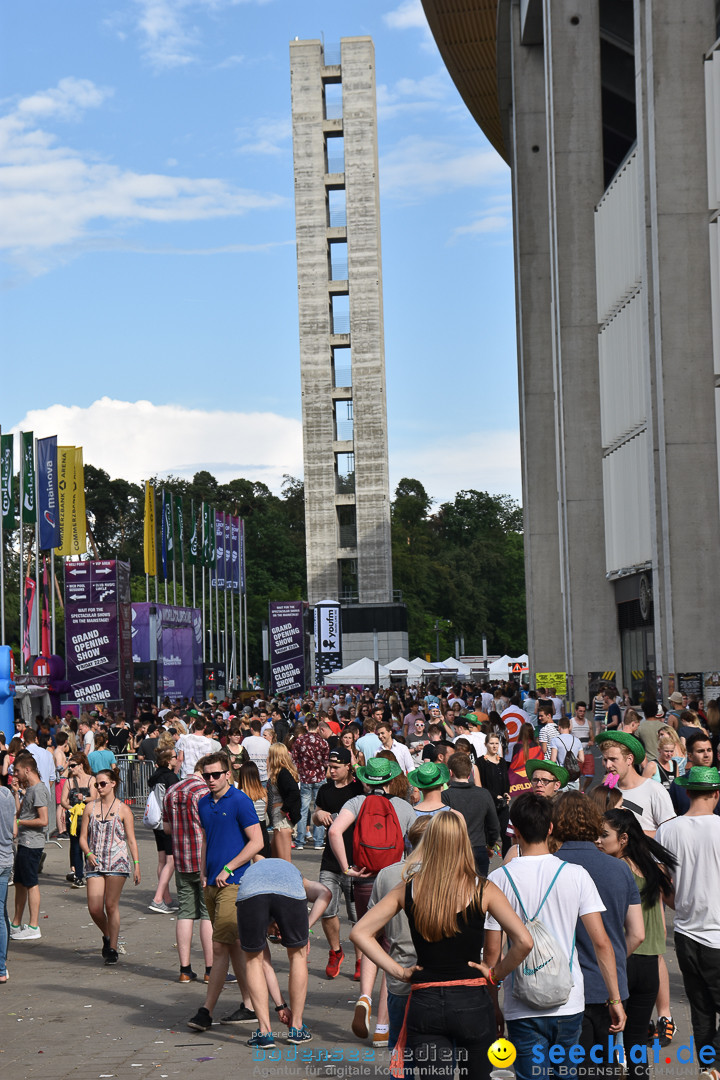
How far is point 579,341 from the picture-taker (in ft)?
115

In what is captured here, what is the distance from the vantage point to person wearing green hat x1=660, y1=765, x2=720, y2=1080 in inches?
266

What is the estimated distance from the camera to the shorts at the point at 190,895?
10.5m

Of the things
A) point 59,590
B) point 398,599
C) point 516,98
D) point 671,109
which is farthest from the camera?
point 59,590

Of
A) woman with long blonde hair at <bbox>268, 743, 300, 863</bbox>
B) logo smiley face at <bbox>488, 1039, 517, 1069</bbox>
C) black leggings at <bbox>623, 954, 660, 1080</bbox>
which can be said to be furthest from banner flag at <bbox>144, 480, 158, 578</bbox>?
logo smiley face at <bbox>488, 1039, 517, 1069</bbox>

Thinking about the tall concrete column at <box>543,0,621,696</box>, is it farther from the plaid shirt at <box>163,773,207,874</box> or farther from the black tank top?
the black tank top

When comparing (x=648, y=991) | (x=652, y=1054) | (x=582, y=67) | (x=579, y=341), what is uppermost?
(x=582, y=67)

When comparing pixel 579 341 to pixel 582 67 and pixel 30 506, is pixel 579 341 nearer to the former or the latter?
pixel 582 67

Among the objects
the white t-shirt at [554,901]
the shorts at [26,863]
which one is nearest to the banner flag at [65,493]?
the shorts at [26,863]

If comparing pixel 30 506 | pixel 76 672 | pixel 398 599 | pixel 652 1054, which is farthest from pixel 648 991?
pixel 398 599

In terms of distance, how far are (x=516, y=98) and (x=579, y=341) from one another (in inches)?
428

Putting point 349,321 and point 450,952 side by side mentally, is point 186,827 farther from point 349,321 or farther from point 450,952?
point 349,321

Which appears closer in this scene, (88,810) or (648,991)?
(648,991)

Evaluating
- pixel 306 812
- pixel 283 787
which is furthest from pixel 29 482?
pixel 283 787

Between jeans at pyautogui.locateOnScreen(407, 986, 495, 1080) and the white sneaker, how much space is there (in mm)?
8773
